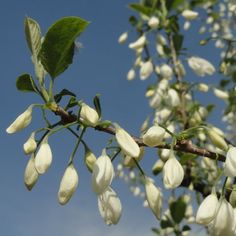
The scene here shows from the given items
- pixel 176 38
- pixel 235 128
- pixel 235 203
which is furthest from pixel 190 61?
pixel 235 128

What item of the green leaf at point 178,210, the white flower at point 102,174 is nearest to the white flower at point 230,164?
the white flower at point 102,174

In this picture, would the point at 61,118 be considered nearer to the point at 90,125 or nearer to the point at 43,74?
the point at 90,125

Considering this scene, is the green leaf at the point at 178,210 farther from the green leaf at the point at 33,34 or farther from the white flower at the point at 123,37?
the green leaf at the point at 33,34

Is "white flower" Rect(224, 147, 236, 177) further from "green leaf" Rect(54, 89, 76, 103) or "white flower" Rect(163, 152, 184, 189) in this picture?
"green leaf" Rect(54, 89, 76, 103)

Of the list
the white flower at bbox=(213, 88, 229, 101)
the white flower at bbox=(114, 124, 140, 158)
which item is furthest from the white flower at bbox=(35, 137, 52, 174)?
the white flower at bbox=(213, 88, 229, 101)

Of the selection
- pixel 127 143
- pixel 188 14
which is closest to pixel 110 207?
pixel 127 143
